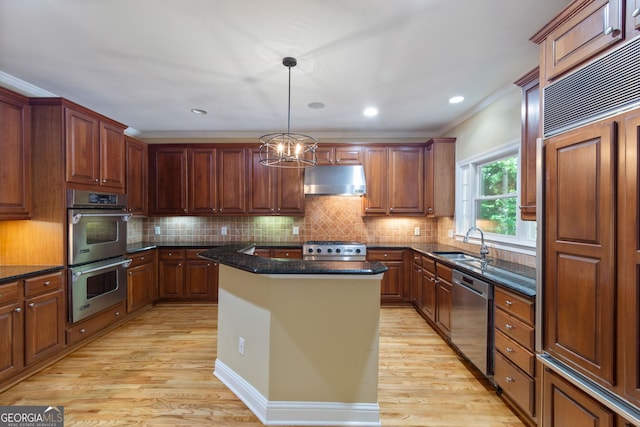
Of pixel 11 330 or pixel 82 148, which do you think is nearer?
pixel 11 330

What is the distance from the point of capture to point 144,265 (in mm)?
3943

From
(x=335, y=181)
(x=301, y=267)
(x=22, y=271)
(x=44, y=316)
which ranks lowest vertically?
(x=44, y=316)

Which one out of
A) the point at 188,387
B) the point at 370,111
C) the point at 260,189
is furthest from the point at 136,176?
the point at 370,111

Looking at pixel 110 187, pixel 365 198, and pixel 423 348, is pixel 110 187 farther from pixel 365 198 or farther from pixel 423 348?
pixel 423 348

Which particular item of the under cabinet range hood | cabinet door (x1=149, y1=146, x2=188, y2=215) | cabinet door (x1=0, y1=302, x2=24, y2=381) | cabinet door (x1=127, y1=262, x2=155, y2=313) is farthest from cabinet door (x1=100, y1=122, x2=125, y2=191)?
the under cabinet range hood

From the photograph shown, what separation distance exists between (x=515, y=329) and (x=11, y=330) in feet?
12.5

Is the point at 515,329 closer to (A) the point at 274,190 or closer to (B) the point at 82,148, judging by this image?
(A) the point at 274,190

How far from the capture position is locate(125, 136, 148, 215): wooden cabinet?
3.93m

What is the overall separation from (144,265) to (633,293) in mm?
4716

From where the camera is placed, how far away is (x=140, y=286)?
3.84 metres

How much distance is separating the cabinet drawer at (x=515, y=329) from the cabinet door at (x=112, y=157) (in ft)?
13.5

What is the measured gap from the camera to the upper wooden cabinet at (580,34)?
132cm

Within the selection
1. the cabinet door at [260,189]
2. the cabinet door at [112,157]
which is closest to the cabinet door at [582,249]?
the cabinet door at [260,189]

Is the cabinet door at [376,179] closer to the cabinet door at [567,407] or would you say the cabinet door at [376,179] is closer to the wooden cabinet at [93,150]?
the cabinet door at [567,407]
